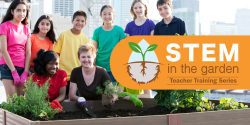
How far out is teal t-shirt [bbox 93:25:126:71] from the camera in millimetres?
3715

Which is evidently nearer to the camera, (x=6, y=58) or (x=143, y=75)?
(x=143, y=75)

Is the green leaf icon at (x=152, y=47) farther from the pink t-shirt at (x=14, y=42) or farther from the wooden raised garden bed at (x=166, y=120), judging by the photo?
Result: the pink t-shirt at (x=14, y=42)

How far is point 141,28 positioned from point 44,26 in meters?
0.88

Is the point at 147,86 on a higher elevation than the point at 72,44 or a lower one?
lower

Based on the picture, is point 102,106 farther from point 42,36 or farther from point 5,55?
point 42,36

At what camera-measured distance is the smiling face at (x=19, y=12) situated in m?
3.20

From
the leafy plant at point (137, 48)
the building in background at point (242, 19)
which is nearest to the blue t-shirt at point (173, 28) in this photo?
the leafy plant at point (137, 48)

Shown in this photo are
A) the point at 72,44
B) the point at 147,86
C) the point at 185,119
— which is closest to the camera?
the point at 185,119

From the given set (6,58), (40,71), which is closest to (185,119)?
(40,71)

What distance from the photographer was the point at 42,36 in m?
3.49

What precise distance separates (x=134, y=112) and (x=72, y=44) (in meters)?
1.32

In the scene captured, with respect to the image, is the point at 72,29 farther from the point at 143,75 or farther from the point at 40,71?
the point at 143,75

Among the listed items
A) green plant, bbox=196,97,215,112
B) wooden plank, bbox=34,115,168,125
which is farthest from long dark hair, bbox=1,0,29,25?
wooden plank, bbox=34,115,168,125

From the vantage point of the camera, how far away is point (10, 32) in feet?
10.5
